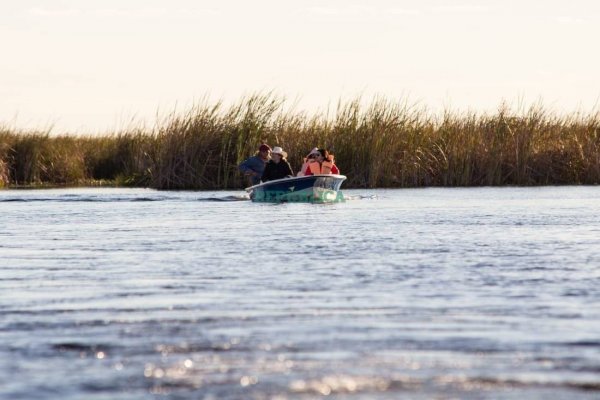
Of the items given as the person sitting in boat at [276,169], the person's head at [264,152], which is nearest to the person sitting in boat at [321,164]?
the person sitting in boat at [276,169]

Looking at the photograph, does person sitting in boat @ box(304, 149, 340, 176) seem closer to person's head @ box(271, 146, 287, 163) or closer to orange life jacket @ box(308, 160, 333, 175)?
orange life jacket @ box(308, 160, 333, 175)

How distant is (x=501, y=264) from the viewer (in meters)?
12.8

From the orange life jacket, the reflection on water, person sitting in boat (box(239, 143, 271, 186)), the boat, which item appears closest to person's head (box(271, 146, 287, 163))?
the orange life jacket

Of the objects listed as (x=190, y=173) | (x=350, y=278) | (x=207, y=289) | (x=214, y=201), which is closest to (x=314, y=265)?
(x=350, y=278)

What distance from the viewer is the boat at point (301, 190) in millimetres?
25812

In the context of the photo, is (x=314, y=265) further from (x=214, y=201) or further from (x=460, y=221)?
(x=214, y=201)

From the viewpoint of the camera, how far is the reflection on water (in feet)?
22.4

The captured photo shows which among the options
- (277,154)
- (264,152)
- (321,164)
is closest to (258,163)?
(264,152)

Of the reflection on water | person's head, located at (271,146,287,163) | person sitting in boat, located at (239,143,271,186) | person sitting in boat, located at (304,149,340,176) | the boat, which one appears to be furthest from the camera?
person sitting in boat, located at (239,143,271,186)

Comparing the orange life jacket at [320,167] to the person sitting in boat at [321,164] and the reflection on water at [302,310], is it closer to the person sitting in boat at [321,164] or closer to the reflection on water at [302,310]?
the person sitting in boat at [321,164]

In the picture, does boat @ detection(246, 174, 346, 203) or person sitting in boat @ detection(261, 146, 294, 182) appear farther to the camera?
person sitting in boat @ detection(261, 146, 294, 182)

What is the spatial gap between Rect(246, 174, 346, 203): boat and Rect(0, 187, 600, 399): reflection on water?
253 inches

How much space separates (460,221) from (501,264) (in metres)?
6.97

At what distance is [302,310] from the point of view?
9.43 metres
